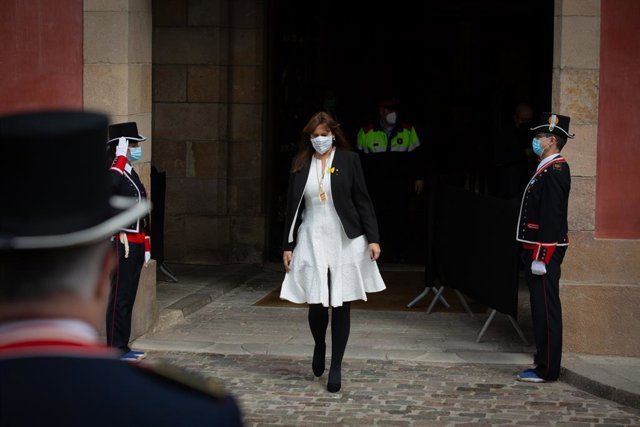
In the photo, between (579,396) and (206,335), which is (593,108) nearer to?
(579,396)

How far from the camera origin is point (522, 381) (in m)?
9.00

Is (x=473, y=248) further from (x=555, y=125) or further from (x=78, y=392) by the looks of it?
(x=78, y=392)

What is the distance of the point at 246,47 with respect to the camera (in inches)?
560

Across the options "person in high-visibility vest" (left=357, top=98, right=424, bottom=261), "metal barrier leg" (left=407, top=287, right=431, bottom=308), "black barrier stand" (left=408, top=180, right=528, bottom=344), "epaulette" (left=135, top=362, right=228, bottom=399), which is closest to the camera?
"epaulette" (left=135, top=362, right=228, bottom=399)

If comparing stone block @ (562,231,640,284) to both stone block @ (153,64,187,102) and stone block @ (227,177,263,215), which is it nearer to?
stone block @ (227,177,263,215)

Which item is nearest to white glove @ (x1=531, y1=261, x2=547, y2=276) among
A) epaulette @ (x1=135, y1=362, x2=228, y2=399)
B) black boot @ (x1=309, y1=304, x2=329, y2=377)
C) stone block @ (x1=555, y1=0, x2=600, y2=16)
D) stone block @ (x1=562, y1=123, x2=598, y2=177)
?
stone block @ (x1=562, y1=123, x2=598, y2=177)

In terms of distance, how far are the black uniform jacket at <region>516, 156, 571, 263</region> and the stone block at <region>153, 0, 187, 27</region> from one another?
6143mm

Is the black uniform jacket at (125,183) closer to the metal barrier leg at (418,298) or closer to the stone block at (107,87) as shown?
the stone block at (107,87)

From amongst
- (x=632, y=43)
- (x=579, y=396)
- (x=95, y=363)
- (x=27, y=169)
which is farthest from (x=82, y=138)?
(x=632, y=43)

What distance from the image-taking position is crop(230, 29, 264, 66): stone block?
14219mm

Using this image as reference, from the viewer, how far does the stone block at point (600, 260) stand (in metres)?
9.66

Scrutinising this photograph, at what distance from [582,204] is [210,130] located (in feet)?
18.3

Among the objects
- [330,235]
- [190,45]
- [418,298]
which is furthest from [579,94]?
[190,45]

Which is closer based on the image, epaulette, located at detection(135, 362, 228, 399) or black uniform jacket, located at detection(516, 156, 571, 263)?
epaulette, located at detection(135, 362, 228, 399)
